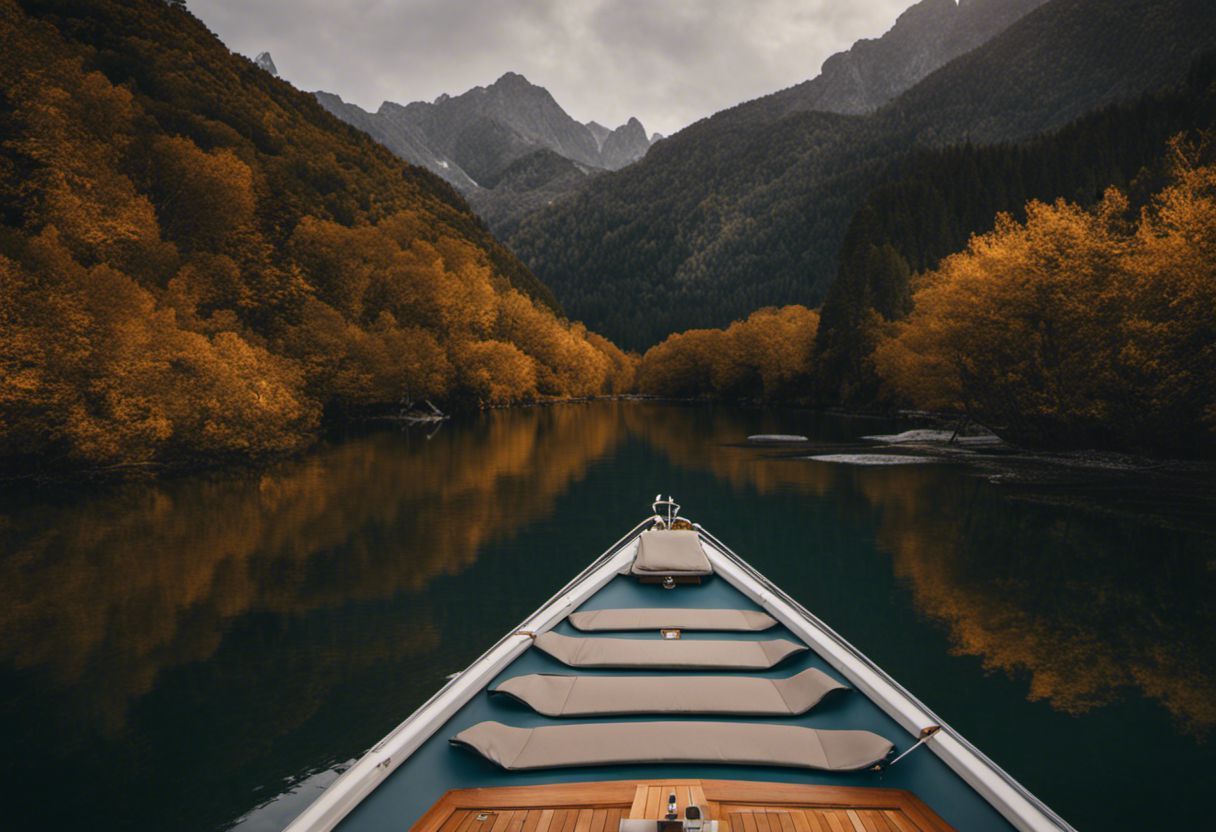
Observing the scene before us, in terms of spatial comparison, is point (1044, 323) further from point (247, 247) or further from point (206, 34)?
point (206, 34)

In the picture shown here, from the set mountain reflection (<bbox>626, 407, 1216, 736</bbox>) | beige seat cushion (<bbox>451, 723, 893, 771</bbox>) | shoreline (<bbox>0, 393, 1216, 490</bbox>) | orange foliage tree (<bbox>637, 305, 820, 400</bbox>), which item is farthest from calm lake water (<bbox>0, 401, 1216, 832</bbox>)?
orange foliage tree (<bbox>637, 305, 820, 400</bbox>)

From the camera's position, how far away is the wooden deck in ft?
14.1

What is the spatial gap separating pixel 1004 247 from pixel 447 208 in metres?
100

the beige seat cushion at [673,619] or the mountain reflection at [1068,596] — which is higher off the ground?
the beige seat cushion at [673,619]

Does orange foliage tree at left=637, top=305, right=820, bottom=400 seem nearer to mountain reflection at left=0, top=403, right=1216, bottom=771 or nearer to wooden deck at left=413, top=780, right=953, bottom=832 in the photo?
mountain reflection at left=0, top=403, right=1216, bottom=771

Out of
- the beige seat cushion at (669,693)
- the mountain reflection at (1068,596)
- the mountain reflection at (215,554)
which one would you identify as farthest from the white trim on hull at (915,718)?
the mountain reflection at (215,554)

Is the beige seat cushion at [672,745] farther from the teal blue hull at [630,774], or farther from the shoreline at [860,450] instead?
the shoreline at [860,450]

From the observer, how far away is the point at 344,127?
114 meters

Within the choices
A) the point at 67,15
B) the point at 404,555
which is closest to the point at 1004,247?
the point at 404,555

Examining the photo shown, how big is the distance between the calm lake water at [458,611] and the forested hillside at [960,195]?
5311cm

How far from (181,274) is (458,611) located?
34.8 metres

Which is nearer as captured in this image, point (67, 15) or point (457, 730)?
point (457, 730)

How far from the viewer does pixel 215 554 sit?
17.8 m

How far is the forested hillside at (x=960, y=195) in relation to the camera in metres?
80.8
